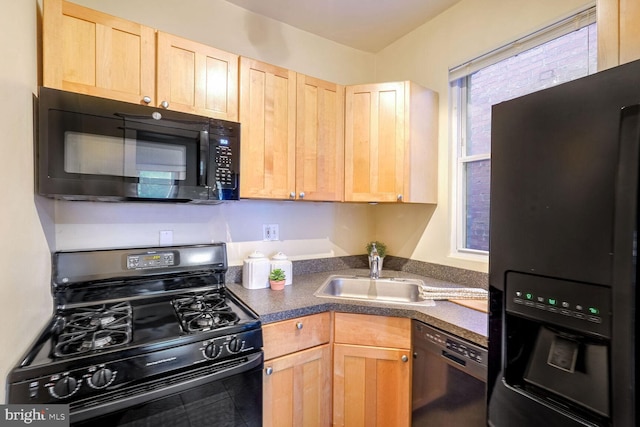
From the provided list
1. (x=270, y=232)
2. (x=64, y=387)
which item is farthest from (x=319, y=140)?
(x=64, y=387)

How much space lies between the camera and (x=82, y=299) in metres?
1.43

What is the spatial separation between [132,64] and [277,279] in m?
1.29

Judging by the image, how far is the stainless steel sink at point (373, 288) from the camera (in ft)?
6.27

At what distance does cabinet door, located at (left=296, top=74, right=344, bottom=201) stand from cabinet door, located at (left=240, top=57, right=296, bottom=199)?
56 mm

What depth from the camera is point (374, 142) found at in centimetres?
194

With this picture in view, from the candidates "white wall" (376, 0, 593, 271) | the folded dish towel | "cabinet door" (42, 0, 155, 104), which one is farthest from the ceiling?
the folded dish towel

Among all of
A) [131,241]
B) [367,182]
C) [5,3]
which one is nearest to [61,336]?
[131,241]

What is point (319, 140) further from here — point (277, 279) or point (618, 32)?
point (618, 32)

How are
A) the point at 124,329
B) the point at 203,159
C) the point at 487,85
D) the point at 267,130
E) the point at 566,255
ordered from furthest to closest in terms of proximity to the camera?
the point at 487,85, the point at 267,130, the point at 203,159, the point at 124,329, the point at 566,255

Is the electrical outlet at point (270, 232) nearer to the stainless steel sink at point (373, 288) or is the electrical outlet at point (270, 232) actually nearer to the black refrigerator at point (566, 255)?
A: the stainless steel sink at point (373, 288)

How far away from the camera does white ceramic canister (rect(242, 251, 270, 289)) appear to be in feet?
5.78

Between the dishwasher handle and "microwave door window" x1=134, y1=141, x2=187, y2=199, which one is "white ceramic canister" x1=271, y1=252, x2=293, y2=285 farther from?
the dishwasher handle

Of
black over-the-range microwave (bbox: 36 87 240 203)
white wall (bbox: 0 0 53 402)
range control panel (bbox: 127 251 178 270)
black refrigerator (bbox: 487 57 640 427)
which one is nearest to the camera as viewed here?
black refrigerator (bbox: 487 57 640 427)

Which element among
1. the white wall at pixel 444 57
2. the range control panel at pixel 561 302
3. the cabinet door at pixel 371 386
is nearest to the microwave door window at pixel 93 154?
the cabinet door at pixel 371 386
